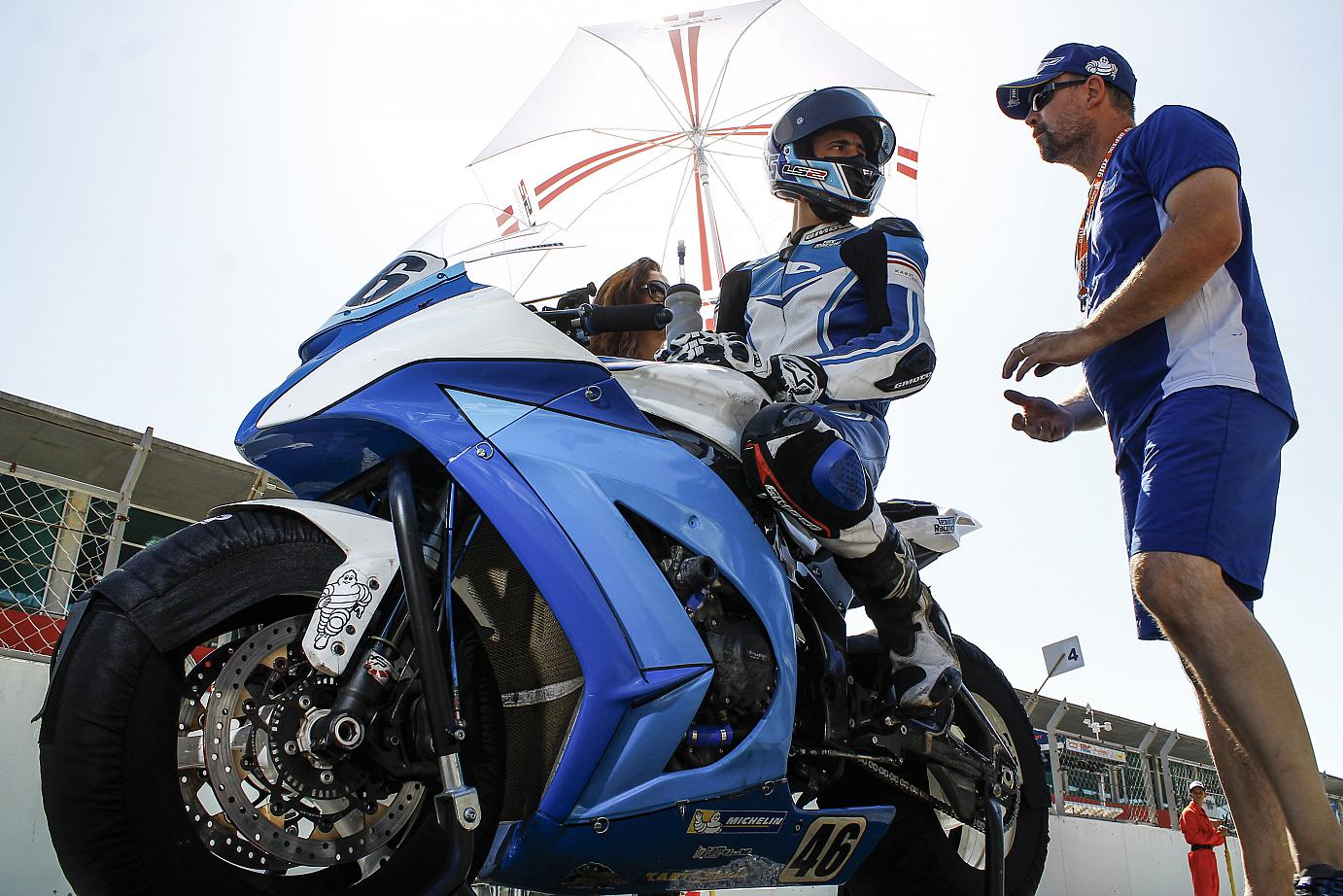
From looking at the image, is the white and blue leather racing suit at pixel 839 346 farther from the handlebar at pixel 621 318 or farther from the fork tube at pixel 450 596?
the fork tube at pixel 450 596

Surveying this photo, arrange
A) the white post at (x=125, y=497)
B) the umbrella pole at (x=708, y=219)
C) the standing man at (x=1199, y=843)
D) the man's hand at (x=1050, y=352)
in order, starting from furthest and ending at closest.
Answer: the umbrella pole at (x=708, y=219) → the standing man at (x=1199, y=843) → the white post at (x=125, y=497) → the man's hand at (x=1050, y=352)

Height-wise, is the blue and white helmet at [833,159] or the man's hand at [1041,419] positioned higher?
the blue and white helmet at [833,159]

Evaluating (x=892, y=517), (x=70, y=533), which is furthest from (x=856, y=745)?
(x=70, y=533)

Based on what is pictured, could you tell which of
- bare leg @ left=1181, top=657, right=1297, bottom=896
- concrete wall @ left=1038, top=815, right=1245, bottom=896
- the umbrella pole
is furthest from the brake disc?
the umbrella pole

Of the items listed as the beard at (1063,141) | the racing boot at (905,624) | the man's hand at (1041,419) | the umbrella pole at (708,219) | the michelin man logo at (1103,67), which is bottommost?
the racing boot at (905,624)

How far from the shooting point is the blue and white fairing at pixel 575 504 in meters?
1.88

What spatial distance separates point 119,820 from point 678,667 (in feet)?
2.95

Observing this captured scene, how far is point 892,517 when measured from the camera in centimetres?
281

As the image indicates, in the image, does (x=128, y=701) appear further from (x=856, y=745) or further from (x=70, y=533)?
(x=70, y=533)

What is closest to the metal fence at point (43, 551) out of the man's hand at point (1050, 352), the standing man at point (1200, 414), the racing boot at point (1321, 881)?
the man's hand at point (1050, 352)

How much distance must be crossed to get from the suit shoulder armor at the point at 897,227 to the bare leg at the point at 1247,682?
1.01 meters

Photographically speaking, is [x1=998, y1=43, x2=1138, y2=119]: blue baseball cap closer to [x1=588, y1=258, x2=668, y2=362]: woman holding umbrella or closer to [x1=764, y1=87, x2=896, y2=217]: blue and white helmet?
[x1=764, y1=87, x2=896, y2=217]: blue and white helmet

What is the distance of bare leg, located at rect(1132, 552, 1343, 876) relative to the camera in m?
2.13

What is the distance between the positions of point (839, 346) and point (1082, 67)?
1143 millimetres
